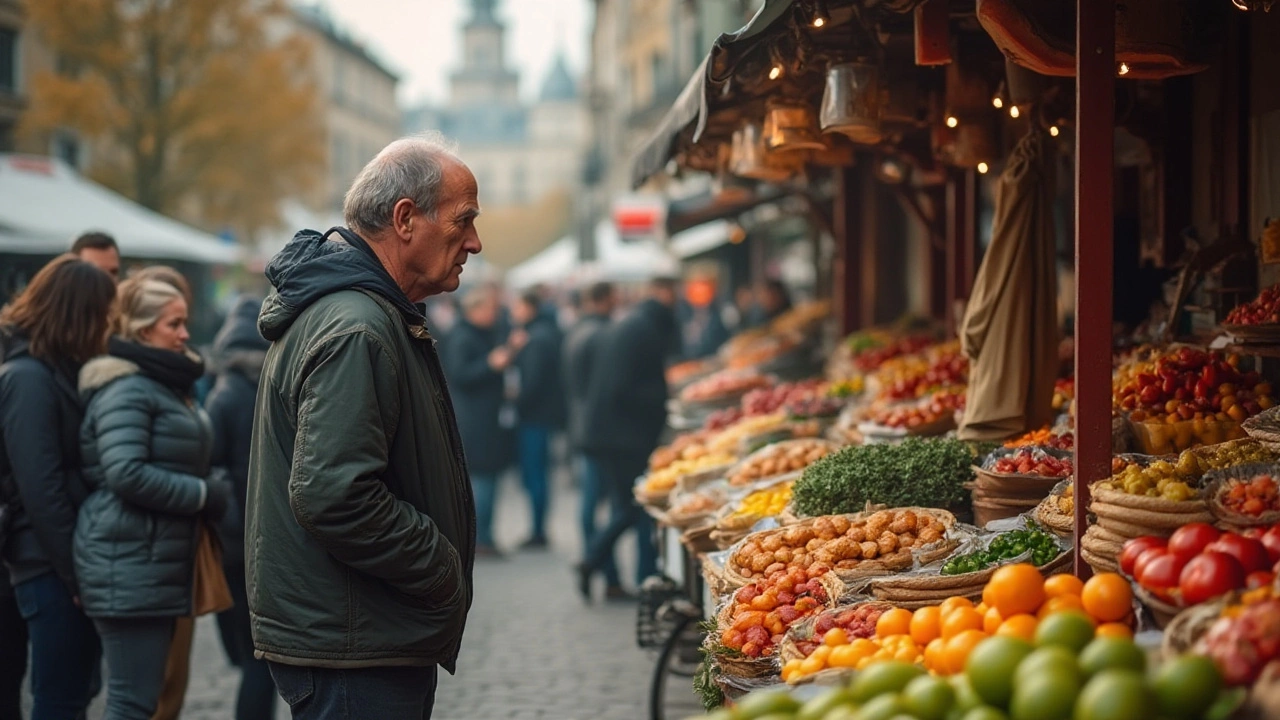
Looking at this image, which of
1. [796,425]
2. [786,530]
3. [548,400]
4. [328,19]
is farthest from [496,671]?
[328,19]

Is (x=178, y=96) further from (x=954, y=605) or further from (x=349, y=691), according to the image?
(x=954, y=605)

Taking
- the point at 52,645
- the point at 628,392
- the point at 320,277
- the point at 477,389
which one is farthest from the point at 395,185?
the point at 477,389

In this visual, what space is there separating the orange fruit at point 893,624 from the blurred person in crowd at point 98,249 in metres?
4.43

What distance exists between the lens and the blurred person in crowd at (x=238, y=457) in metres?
6.28

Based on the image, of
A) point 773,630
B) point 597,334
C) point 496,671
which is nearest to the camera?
point 773,630

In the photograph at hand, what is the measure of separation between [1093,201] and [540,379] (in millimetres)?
10570

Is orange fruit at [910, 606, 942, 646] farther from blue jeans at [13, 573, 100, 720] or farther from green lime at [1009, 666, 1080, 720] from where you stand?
blue jeans at [13, 573, 100, 720]

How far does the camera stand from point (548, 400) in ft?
48.1

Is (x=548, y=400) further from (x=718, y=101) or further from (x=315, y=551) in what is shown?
(x=315, y=551)

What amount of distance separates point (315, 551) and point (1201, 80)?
197 inches

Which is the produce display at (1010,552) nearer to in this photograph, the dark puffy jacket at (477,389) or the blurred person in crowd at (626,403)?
the blurred person in crowd at (626,403)

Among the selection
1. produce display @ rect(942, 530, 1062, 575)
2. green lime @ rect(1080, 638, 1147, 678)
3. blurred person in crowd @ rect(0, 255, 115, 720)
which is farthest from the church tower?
green lime @ rect(1080, 638, 1147, 678)

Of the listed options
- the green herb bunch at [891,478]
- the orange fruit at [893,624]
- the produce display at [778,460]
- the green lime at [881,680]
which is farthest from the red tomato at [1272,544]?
the produce display at [778,460]

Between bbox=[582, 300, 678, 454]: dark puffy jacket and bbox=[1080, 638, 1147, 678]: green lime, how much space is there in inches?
344
